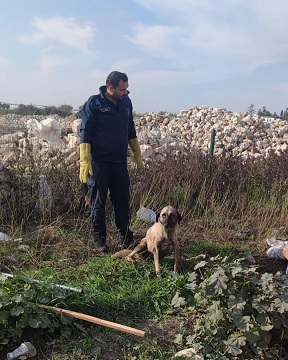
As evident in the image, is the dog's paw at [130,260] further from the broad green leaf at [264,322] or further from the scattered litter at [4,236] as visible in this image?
the broad green leaf at [264,322]

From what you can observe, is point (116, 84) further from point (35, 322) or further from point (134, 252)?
point (35, 322)

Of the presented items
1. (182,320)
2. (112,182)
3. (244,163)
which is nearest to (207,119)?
(244,163)

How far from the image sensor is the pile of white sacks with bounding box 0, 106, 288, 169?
29.5 ft

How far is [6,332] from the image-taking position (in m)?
3.14

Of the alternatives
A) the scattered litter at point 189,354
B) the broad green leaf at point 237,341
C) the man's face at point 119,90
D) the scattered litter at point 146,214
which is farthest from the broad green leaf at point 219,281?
the scattered litter at point 146,214

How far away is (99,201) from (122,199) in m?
0.34

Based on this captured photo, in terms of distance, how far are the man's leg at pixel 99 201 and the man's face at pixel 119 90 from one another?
2.72 ft

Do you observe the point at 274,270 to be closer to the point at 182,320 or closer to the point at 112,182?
the point at 182,320

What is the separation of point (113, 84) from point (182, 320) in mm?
2717

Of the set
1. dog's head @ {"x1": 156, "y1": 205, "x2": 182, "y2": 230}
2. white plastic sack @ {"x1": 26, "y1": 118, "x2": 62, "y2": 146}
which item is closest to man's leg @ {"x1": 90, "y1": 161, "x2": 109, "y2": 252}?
dog's head @ {"x1": 156, "y1": 205, "x2": 182, "y2": 230}

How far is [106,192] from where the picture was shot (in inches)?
201

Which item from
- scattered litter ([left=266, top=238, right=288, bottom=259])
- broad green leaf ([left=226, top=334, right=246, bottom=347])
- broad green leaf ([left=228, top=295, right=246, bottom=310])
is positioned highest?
broad green leaf ([left=228, top=295, right=246, bottom=310])

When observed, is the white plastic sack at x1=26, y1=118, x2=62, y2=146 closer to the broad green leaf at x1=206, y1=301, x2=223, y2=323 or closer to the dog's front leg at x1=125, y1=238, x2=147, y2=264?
the dog's front leg at x1=125, y1=238, x2=147, y2=264

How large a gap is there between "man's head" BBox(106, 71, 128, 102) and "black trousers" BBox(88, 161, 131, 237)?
839 mm
